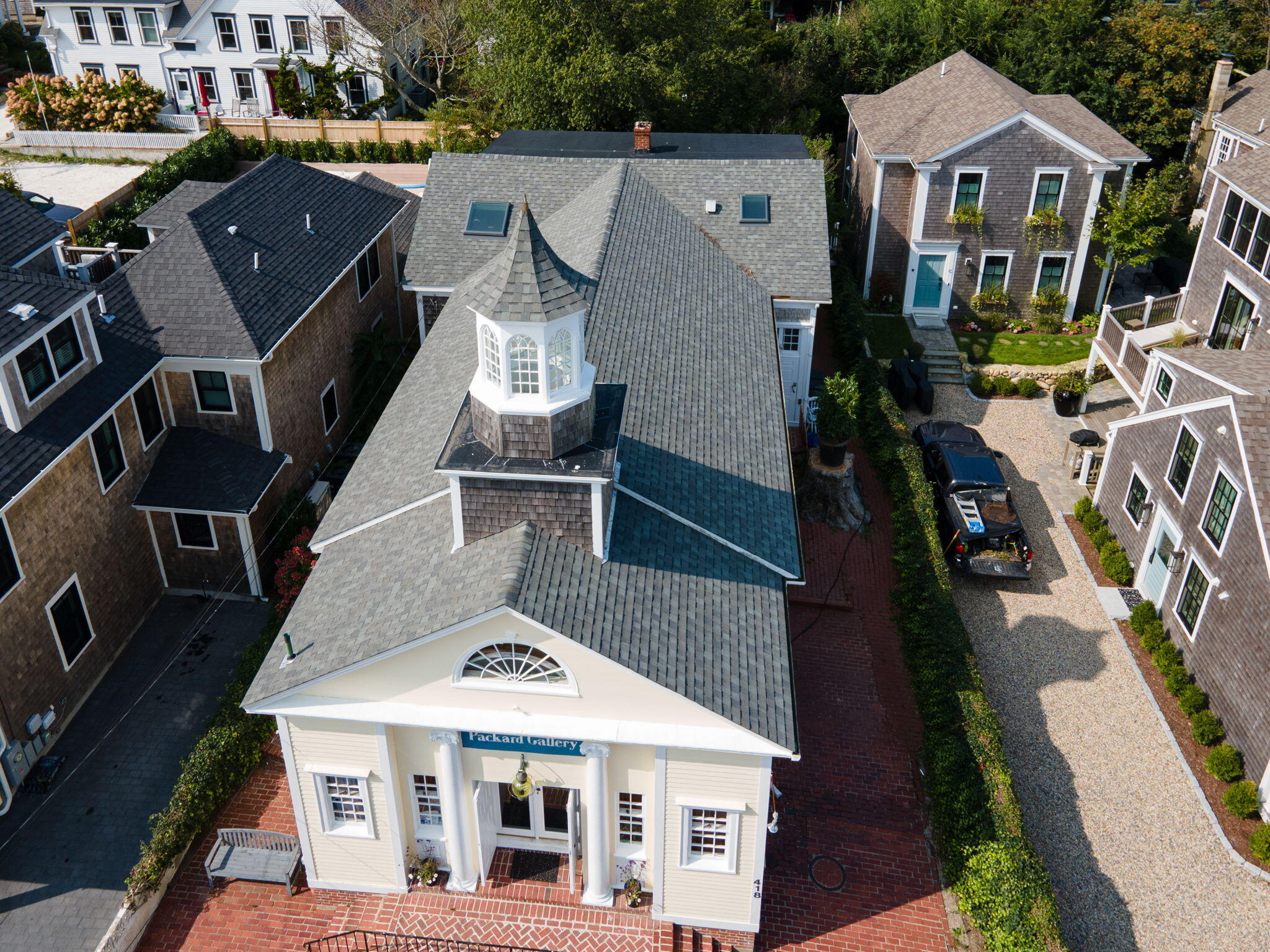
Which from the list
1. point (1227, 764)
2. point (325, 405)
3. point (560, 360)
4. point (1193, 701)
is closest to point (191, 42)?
point (325, 405)

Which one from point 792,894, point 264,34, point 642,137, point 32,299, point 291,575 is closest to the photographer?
point 792,894

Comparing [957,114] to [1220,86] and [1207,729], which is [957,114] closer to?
[1220,86]

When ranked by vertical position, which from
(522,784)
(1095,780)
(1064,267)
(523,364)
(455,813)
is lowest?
(1095,780)

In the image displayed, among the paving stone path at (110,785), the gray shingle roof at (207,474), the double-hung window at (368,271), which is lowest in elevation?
the paving stone path at (110,785)

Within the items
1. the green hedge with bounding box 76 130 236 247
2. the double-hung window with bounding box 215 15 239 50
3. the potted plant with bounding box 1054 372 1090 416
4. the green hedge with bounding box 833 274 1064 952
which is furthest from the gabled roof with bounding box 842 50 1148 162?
the double-hung window with bounding box 215 15 239 50

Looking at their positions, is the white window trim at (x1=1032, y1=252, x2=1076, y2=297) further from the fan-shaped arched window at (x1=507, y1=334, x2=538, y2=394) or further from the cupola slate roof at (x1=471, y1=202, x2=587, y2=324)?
the fan-shaped arched window at (x1=507, y1=334, x2=538, y2=394)

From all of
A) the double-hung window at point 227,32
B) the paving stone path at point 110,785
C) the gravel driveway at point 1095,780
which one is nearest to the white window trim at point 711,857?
the gravel driveway at point 1095,780

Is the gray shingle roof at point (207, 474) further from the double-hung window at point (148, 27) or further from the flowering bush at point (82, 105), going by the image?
the double-hung window at point (148, 27)
